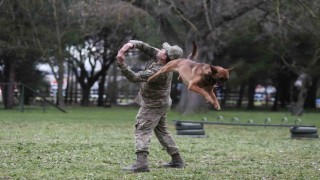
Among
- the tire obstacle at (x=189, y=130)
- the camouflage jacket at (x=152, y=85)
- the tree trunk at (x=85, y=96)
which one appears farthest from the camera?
the tree trunk at (x=85, y=96)

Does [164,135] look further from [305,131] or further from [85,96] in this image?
[85,96]

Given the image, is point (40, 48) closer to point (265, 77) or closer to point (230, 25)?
point (230, 25)

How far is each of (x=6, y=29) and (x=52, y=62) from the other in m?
5.98

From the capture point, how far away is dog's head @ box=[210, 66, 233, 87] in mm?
5953

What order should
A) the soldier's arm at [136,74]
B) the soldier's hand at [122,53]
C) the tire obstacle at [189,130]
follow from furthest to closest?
the tire obstacle at [189,130] < the soldier's arm at [136,74] < the soldier's hand at [122,53]

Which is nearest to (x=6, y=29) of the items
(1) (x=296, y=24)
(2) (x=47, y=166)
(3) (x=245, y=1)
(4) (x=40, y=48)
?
(4) (x=40, y=48)

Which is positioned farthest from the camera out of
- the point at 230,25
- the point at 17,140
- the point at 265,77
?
the point at 265,77

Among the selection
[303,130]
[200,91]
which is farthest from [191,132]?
[200,91]

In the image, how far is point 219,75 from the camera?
236 inches

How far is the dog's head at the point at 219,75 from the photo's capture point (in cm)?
595

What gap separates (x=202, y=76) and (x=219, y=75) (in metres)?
0.31

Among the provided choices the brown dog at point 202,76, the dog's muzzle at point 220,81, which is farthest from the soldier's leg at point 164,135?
the dog's muzzle at point 220,81

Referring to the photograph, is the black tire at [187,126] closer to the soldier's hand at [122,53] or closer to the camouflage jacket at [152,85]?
the camouflage jacket at [152,85]

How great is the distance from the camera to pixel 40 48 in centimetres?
3075
